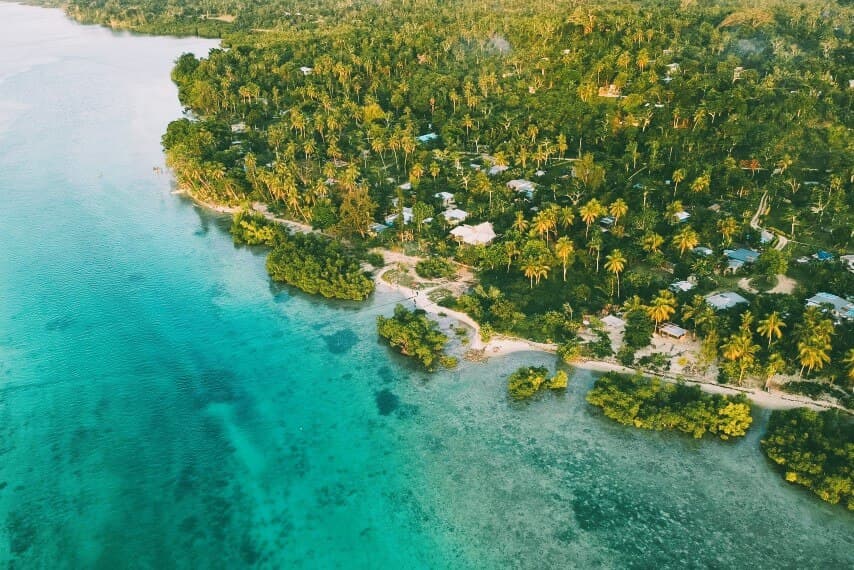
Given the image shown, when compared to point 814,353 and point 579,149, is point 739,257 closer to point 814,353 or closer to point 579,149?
point 814,353

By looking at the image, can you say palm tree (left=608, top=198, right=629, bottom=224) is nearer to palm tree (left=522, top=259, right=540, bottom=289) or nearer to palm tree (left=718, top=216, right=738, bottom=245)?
palm tree (left=718, top=216, right=738, bottom=245)

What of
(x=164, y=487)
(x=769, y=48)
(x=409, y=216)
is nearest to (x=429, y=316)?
(x=409, y=216)

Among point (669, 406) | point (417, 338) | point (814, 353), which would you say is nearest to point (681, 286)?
point (814, 353)

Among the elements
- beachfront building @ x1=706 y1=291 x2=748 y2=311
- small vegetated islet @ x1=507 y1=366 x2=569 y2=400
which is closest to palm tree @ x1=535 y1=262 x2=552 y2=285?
small vegetated islet @ x1=507 y1=366 x2=569 y2=400

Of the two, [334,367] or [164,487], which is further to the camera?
[334,367]

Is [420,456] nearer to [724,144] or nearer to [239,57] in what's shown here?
[724,144]

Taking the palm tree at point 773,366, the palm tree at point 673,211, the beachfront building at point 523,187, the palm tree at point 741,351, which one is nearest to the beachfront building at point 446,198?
the beachfront building at point 523,187
